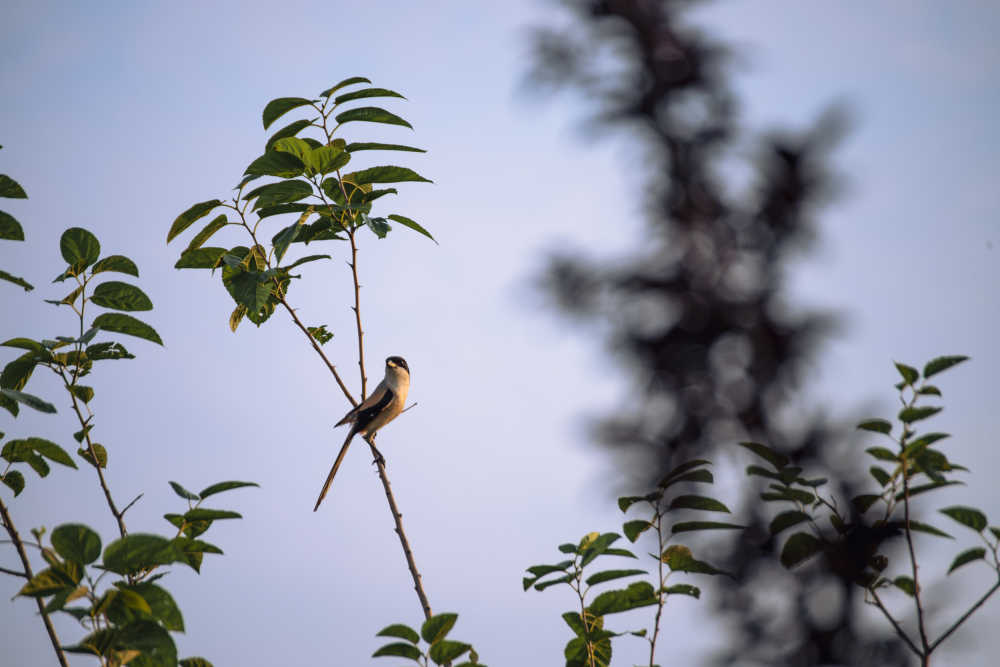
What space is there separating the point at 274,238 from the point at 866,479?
391 centimetres

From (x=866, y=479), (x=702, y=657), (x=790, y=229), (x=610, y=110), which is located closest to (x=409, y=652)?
(x=702, y=657)

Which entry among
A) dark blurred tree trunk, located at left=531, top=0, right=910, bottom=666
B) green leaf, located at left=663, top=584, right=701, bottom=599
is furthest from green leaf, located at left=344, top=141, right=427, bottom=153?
dark blurred tree trunk, located at left=531, top=0, right=910, bottom=666

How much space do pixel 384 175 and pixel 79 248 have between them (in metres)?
0.91

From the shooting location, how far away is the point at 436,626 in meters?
1.54

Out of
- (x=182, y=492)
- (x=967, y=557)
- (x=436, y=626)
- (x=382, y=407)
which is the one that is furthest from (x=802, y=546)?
(x=382, y=407)

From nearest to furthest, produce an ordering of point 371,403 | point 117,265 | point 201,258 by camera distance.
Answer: point 117,265 < point 201,258 < point 371,403

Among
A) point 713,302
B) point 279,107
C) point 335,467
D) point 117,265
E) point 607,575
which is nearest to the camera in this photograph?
point 607,575

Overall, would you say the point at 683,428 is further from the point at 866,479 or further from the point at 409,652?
the point at 409,652

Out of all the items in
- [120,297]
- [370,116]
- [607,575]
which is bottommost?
[607,575]

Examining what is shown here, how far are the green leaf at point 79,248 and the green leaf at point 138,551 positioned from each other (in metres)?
1.05

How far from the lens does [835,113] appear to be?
528 cm

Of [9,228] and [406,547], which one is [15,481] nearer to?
[9,228]

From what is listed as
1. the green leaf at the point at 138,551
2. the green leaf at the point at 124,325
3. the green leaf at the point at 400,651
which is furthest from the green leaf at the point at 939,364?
the green leaf at the point at 124,325

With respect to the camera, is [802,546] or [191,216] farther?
[191,216]
